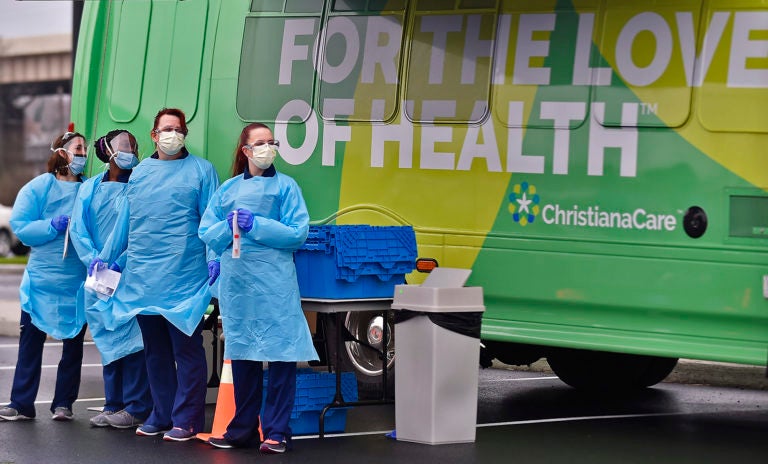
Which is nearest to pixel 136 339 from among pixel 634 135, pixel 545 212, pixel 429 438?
pixel 429 438

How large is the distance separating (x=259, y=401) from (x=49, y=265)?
1934mm

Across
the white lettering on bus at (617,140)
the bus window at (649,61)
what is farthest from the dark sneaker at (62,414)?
the bus window at (649,61)

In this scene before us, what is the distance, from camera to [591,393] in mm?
10375

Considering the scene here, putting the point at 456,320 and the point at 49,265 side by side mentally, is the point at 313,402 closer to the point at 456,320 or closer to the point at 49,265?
the point at 456,320

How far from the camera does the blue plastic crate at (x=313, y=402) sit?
26.9 feet

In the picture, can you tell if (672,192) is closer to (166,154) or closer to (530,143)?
(530,143)

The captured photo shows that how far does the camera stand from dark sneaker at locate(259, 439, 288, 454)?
768 cm

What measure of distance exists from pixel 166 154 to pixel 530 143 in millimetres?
2256

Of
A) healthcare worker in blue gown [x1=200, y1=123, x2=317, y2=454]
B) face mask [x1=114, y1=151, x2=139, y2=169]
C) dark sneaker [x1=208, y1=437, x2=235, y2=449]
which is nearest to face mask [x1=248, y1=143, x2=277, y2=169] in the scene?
healthcare worker in blue gown [x1=200, y1=123, x2=317, y2=454]

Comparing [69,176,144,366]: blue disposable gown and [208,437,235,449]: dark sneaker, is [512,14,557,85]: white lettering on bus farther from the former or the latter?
[208,437,235,449]: dark sneaker

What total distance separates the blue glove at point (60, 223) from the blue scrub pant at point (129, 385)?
93 centimetres

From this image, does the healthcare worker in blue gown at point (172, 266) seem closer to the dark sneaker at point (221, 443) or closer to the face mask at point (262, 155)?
the dark sneaker at point (221, 443)

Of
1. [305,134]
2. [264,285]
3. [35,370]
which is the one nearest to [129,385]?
[35,370]

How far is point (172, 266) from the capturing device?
8.16 m
